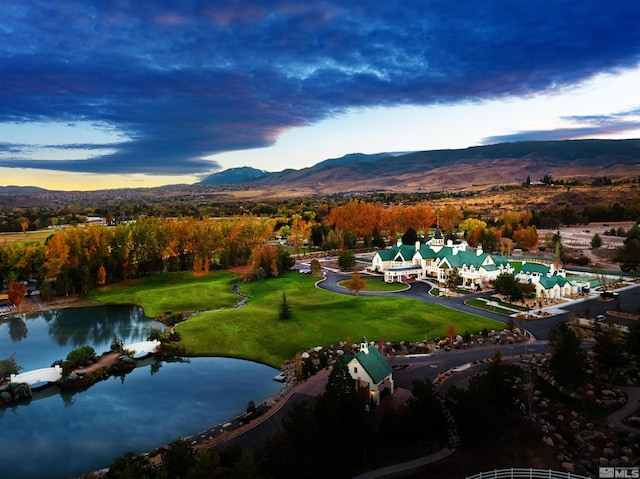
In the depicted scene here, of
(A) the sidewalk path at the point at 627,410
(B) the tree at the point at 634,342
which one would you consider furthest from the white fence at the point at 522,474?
(B) the tree at the point at 634,342

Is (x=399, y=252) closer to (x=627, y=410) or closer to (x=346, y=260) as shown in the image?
(x=346, y=260)

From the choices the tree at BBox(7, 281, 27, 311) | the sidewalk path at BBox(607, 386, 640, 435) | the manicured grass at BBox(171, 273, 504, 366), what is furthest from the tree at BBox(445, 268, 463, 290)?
the tree at BBox(7, 281, 27, 311)

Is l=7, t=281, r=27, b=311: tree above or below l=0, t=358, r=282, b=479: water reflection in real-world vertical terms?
above

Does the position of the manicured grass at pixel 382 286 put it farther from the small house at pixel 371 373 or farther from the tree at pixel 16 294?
the tree at pixel 16 294

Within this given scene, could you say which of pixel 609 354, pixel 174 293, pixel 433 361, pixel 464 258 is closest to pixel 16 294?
pixel 174 293

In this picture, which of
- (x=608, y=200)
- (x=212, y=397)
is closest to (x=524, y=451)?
(x=212, y=397)

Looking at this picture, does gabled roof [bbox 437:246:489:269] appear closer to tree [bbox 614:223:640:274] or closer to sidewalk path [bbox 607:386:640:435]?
tree [bbox 614:223:640:274]

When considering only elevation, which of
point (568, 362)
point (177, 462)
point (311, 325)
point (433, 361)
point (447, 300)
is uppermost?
point (177, 462)
